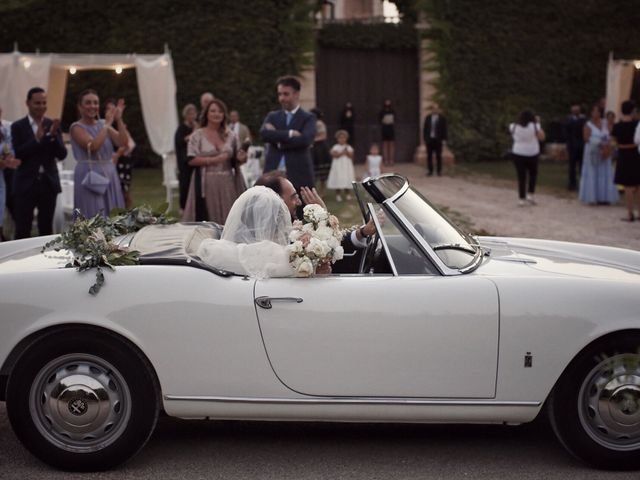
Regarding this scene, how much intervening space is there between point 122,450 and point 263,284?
0.96 m

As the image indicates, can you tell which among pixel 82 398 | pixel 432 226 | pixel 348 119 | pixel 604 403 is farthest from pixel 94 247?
pixel 348 119

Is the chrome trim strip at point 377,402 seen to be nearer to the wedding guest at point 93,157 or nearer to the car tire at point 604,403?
the car tire at point 604,403

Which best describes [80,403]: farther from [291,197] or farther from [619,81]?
[619,81]

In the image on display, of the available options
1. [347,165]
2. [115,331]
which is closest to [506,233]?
[347,165]

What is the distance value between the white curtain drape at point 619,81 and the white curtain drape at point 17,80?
35.2 feet

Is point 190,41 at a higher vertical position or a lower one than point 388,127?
higher

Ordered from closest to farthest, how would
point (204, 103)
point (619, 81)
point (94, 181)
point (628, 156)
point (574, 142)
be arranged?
point (94, 181)
point (204, 103)
point (628, 156)
point (574, 142)
point (619, 81)

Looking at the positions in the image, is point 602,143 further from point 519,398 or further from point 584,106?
point 519,398

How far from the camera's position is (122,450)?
4.00 meters

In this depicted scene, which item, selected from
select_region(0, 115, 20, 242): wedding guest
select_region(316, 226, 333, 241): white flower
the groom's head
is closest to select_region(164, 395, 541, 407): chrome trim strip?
select_region(316, 226, 333, 241): white flower

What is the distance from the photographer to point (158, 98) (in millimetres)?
16594

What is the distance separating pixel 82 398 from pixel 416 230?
1708 mm

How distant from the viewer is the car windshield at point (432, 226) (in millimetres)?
4281

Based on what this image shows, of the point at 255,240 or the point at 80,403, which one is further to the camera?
the point at 255,240
